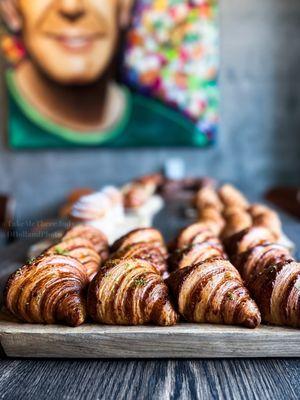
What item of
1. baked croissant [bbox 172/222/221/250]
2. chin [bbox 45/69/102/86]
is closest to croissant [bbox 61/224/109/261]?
baked croissant [bbox 172/222/221/250]

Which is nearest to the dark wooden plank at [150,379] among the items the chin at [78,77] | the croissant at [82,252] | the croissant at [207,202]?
the croissant at [82,252]

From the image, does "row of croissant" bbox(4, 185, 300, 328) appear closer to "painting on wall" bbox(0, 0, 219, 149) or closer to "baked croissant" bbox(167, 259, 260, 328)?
"baked croissant" bbox(167, 259, 260, 328)

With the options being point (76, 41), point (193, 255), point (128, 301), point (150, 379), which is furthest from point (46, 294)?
point (76, 41)

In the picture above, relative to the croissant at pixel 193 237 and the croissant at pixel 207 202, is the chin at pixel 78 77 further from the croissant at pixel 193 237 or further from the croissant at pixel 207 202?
the croissant at pixel 193 237

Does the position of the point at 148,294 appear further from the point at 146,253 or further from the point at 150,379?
the point at 146,253

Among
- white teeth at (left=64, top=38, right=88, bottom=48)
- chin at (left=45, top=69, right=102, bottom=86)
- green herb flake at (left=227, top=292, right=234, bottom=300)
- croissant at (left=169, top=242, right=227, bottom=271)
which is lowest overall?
croissant at (left=169, top=242, right=227, bottom=271)

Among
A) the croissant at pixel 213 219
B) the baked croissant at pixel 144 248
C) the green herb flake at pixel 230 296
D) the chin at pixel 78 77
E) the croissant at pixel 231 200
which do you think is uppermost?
the chin at pixel 78 77
